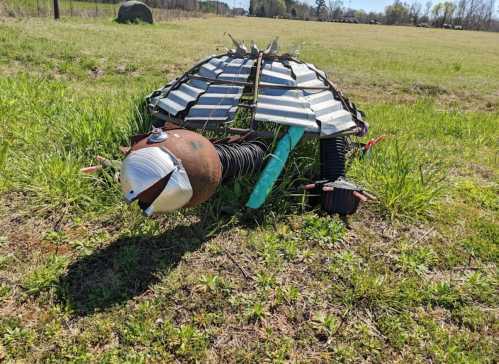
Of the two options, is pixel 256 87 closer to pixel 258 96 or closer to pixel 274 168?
pixel 258 96

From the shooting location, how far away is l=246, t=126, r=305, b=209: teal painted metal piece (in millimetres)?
3311

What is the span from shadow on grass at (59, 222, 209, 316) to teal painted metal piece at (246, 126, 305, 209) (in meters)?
0.50

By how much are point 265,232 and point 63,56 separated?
348 inches

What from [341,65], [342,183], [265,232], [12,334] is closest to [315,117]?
[342,183]

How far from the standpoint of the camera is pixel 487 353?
240cm

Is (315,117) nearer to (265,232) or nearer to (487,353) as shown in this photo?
→ (265,232)

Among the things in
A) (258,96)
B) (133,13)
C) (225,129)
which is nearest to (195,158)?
(225,129)

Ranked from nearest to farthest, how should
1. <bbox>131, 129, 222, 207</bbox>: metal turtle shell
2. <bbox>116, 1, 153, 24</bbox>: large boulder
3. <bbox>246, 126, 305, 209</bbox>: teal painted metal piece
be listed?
<bbox>131, 129, 222, 207</bbox>: metal turtle shell
<bbox>246, 126, 305, 209</bbox>: teal painted metal piece
<bbox>116, 1, 153, 24</bbox>: large boulder

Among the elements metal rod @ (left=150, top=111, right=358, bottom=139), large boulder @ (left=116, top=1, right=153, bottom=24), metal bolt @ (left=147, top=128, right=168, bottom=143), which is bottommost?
metal rod @ (left=150, top=111, right=358, bottom=139)

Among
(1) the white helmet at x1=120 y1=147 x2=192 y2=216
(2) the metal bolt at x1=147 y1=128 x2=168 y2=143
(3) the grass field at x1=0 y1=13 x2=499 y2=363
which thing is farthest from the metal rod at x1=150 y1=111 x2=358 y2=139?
(1) the white helmet at x1=120 y1=147 x2=192 y2=216

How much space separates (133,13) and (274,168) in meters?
26.1

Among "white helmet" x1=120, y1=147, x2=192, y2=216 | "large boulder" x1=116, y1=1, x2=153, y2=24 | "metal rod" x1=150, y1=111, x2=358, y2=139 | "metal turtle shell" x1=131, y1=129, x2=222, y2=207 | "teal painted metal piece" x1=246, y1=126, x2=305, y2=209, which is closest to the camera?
"white helmet" x1=120, y1=147, x2=192, y2=216

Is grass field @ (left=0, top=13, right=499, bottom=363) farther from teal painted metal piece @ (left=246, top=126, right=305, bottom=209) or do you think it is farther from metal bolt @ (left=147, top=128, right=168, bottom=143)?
metal bolt @ (left=147, top=128, right=168, bottom=143)

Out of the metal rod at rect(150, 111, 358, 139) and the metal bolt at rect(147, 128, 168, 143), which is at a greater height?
the metal bolt at rect(147, 128, 168, 143)
